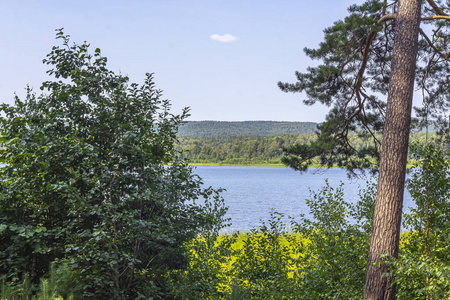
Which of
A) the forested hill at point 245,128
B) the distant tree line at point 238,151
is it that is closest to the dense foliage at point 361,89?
the distant tree line at point 238,151

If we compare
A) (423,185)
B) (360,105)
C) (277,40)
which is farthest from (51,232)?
(277,40)

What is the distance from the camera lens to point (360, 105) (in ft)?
21.1

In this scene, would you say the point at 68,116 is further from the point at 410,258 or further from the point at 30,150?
the point at 410,258

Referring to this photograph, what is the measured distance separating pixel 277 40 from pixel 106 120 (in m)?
9.45

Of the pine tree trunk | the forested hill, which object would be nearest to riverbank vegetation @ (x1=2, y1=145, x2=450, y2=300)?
the pine tree trunk

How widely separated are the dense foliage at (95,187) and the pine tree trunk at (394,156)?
70.3 inches

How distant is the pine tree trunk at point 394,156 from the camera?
378cm

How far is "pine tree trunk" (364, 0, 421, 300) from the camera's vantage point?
3.78 metres

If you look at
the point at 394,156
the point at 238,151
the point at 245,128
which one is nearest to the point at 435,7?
the point at 394,156

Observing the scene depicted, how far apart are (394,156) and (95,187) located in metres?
3.17

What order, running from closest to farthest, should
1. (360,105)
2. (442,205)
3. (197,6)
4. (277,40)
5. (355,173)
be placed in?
(442,205) < (360,105) < (355,173) < (197,6) < (277,40)

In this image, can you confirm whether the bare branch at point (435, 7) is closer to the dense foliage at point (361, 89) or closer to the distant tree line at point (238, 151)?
the dense foliage at point (361, 89)

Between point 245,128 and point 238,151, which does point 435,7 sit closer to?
point 238,151

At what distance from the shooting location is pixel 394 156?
13.0ft
